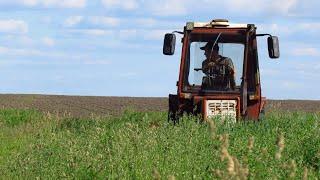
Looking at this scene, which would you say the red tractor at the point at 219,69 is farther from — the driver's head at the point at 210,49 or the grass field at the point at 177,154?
the grass field at the point at 177,154

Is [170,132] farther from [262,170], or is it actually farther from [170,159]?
[262,170]

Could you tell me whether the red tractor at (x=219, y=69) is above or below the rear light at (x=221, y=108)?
above

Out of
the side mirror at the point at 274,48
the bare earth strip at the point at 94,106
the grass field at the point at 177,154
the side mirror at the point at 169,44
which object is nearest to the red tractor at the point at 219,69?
the side mirror at the point at 169,44

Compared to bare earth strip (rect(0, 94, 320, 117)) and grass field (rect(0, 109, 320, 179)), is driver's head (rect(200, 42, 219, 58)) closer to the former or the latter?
grass field (rect(0, 109, 320, 179))

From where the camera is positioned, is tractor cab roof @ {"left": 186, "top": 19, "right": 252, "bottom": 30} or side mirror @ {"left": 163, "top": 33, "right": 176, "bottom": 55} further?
tractor cab roof @ {"left": 186, "top": 19, "right": 252, "bottom": 30}

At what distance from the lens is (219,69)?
12219 mm

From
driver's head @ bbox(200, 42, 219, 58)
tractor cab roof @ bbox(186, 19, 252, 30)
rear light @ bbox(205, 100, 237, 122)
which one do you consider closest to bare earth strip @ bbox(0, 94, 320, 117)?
tractor cab roof @ bbox(186, 19, 252, 30)

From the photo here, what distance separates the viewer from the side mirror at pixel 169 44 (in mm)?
11898

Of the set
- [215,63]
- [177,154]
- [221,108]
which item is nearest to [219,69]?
[215,63]

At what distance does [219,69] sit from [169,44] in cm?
102

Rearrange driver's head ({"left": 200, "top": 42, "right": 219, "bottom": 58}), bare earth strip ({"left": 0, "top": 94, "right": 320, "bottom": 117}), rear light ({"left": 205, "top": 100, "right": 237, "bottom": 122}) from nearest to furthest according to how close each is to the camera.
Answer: rear light ({"left": 205, "top": 100, "right": 237, "bottom": 122}) < driver's head ({"left": 200, "top": 42, "right": 219, "bottom": 58}) < bare earth strip ({"left": 0, "top": 94, "right": 320, "bottom": 117})

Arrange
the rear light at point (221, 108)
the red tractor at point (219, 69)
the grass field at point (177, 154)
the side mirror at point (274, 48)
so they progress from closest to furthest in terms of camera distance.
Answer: the grass field at point (177, 154) → the side mirror at point (274, 48) → the rear light at point (221, 108) → the red tractor at point (219, 69)

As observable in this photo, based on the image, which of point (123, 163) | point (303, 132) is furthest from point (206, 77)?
point (123, 163)

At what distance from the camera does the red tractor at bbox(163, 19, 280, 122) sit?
12.1 m
